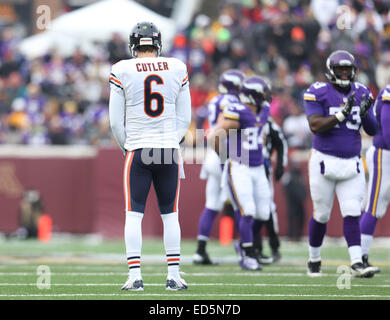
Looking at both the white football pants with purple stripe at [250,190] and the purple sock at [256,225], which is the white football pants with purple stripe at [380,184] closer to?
the white football pants with purple stripe at [250,190]

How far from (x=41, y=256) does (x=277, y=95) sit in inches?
282

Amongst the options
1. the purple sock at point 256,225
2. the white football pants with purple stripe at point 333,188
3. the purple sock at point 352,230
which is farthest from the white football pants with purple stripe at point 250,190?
the purple sock at point 352,230

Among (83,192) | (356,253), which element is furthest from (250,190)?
(83,192)

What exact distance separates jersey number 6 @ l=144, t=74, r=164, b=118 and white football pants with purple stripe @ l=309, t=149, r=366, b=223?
181cm

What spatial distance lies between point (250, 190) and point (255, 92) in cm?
103

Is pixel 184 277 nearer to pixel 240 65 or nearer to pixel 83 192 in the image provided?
pixel 83 192

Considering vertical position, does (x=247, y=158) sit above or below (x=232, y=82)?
below

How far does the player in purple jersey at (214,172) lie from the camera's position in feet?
34.8

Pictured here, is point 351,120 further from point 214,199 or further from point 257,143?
point 214,199

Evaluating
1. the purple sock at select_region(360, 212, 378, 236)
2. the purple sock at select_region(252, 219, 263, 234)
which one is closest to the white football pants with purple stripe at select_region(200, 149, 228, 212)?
the purple sock at select_region(252, 219, 263, 234)

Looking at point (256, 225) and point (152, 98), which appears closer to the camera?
point (152, 98)

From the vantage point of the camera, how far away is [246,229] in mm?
9797
